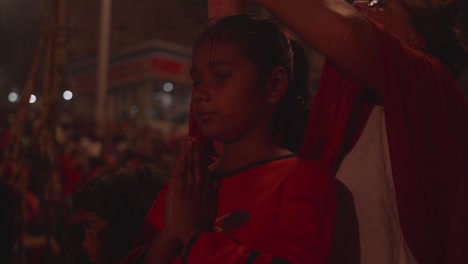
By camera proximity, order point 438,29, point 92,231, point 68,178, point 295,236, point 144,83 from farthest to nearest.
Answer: point 144,83 < point 68,178 < point 92,231 < point 438,29 < point 295,236

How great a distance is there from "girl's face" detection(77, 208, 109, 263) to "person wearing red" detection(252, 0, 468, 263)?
1.06m

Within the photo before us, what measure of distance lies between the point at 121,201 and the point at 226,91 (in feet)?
3.42

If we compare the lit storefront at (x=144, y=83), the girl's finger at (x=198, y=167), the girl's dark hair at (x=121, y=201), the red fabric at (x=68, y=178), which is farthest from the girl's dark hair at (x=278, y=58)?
the lit storefront at (x=144, y=83)

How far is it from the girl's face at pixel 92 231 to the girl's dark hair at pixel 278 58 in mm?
925

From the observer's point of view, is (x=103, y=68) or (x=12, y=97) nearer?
(x=103, y=68)

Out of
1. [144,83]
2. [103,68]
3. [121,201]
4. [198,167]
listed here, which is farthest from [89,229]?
[144,83]

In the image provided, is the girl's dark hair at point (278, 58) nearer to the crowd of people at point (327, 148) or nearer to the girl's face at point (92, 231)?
the crowd of people at point (327, 148)

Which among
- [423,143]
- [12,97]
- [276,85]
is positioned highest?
[276,85]

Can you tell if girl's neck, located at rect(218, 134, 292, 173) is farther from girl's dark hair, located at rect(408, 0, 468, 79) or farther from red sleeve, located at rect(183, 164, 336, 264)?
girl's dark hair, located at rect(408, 0, 468, 79)

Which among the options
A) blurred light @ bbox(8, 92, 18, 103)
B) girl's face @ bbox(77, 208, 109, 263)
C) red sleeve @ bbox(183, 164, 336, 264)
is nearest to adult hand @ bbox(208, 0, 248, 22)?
red sleeve @ bbox(183, 164, 336, 264)

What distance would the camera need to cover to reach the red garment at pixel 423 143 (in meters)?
1.42

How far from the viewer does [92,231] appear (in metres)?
2.34

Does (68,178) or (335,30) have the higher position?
(335,30)

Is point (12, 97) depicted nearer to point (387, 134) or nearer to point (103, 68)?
point (103, 68)
